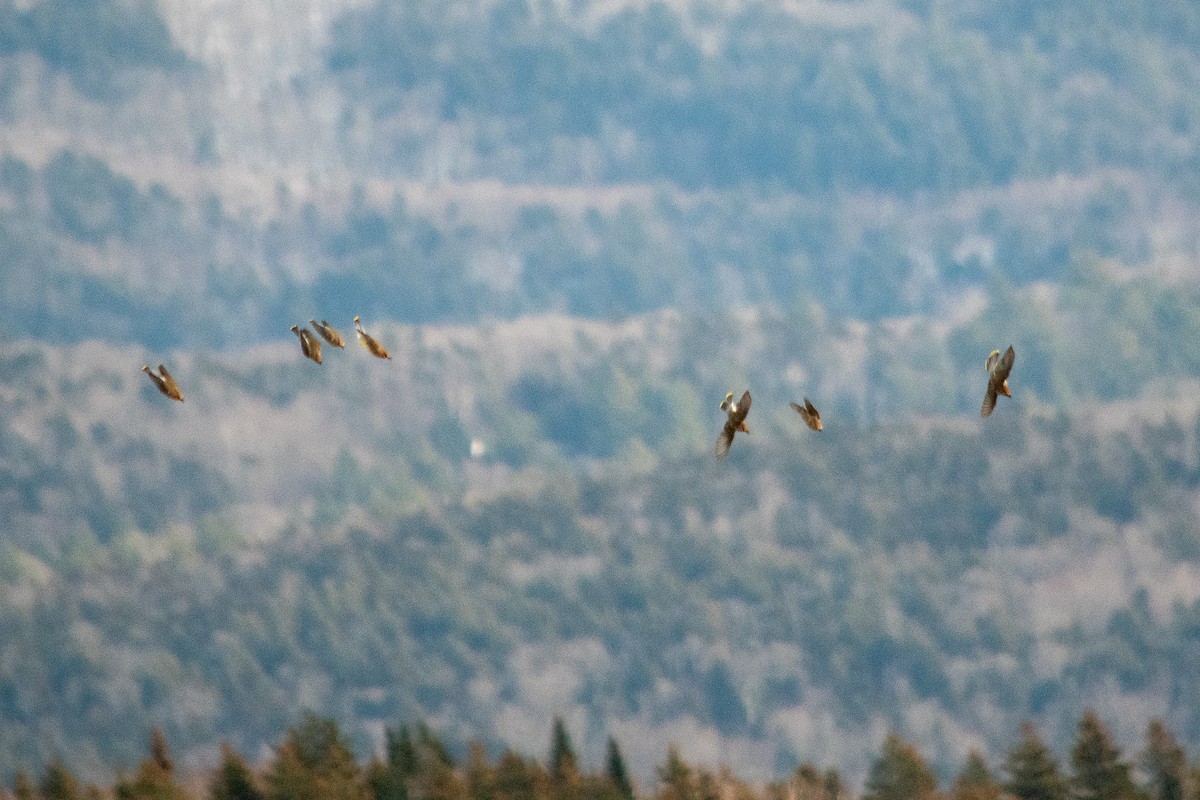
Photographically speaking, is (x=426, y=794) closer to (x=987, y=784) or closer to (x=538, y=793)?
(x=538, y=793)

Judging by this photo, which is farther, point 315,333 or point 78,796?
point 78,796

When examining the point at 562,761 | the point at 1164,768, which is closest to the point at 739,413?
the point at 562,761

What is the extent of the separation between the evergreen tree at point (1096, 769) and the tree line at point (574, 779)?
0.07 feet

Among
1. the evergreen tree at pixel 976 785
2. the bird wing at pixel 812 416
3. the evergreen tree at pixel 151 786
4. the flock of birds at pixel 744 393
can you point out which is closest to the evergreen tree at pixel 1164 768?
the evergreen tree at pixel 976 785

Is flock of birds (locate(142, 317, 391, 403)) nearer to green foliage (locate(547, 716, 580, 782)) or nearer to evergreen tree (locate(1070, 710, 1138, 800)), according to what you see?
green foliage (locate(547, 716, 580, 782))

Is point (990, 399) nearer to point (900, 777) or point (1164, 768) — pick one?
point (900, 777)

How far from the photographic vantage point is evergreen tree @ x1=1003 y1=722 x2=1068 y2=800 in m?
67.3

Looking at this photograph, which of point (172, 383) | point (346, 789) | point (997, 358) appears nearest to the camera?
point (997, 358)

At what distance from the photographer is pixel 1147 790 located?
7006cm

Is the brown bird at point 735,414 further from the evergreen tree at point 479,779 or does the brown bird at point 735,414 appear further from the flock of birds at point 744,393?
the evergreen tree at point 479,779

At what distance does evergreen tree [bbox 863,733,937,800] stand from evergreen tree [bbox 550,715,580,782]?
628 centimetres

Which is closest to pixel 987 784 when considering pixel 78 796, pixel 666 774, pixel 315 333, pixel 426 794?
pixel 666 774

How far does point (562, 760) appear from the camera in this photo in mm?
71312

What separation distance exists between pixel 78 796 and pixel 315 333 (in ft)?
90.4
